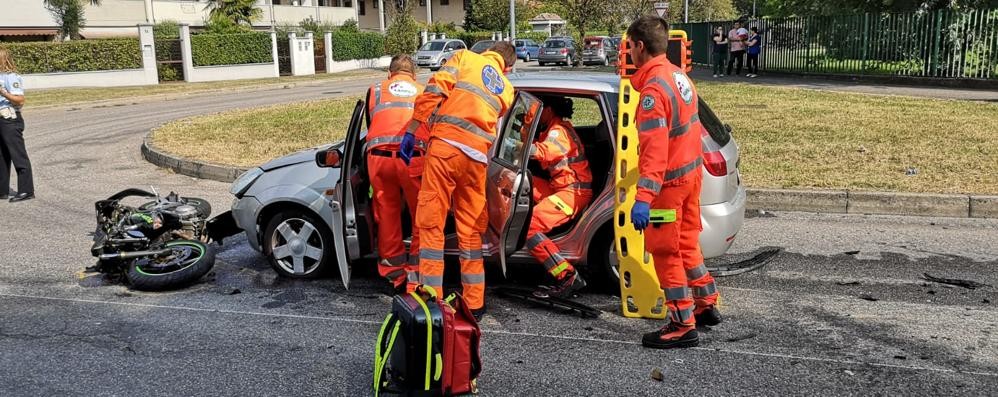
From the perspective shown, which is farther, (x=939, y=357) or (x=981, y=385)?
(x=939, y=357)

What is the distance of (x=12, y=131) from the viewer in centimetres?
888

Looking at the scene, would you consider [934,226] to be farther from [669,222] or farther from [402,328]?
[402,328]

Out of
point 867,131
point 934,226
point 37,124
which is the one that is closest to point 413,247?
point 934,226

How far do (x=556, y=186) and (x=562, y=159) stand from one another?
19cm

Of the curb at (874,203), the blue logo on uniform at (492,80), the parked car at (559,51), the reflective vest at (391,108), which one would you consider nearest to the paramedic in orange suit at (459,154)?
the blue logo on uniform at (492,80)

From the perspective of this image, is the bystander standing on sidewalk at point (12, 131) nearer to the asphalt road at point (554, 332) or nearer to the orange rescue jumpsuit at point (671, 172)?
the asphalt road at point (554, 332)

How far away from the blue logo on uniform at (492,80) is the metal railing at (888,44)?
62.6ft

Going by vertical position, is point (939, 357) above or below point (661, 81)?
below

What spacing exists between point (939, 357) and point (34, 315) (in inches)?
210

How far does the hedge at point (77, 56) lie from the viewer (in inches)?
1115

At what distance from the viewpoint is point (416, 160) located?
520 centimetres

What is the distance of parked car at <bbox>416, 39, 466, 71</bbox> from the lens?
133 ft

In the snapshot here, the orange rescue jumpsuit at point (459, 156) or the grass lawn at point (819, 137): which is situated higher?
the orange rescue jumpsuit at point (459, 156)

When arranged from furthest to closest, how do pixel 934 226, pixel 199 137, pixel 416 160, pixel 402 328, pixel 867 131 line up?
pixel 199 137 → pixel 867 131 → pixel 934 226 → pixel 416 160 → pixel 402 328
